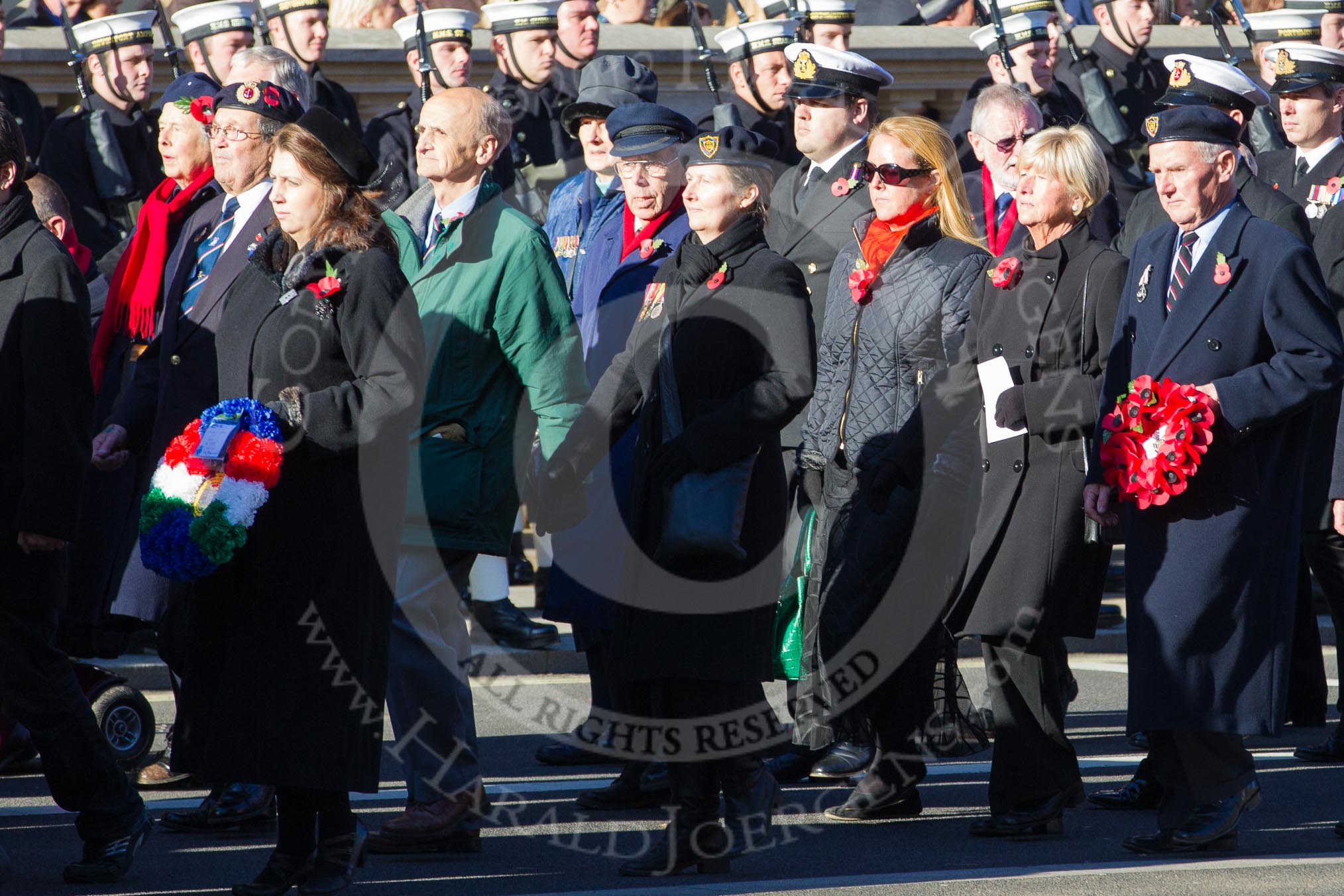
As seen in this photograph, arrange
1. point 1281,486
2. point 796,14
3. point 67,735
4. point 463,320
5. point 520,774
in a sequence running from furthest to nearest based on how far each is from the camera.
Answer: point 796,14 → point 520,774 → point 463,320 → point 1281,486 → point 67,735

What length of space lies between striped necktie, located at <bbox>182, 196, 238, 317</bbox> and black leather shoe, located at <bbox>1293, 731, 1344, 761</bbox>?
4.03 meters

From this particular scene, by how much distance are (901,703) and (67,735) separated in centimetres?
245

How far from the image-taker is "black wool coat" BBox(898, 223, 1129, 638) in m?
5.94

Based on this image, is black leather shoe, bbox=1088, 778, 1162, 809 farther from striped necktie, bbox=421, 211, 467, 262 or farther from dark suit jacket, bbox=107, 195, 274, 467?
dark suit jacket, bbox=107, 195, 274, 467

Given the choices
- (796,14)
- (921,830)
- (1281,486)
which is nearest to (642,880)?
(921,830)

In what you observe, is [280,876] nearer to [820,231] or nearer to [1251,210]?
[820,231]

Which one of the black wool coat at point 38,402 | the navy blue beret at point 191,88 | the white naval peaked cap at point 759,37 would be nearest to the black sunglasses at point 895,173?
the navy blue beret at point 191,88

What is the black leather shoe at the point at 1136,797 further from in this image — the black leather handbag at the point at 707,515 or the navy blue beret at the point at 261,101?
the navy blue beret at the point at 261,101

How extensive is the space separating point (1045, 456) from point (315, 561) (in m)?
2.19

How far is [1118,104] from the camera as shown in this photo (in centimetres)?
1172

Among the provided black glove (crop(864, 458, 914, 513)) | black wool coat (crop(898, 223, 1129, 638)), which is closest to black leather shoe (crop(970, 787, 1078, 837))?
black wool coat (crop(898, 223, 1129, 638))

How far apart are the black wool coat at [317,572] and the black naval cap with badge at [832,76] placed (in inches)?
119

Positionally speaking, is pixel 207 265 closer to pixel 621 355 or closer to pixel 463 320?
pixel 463 320

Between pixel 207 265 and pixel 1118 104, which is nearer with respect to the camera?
pixel 207 265
